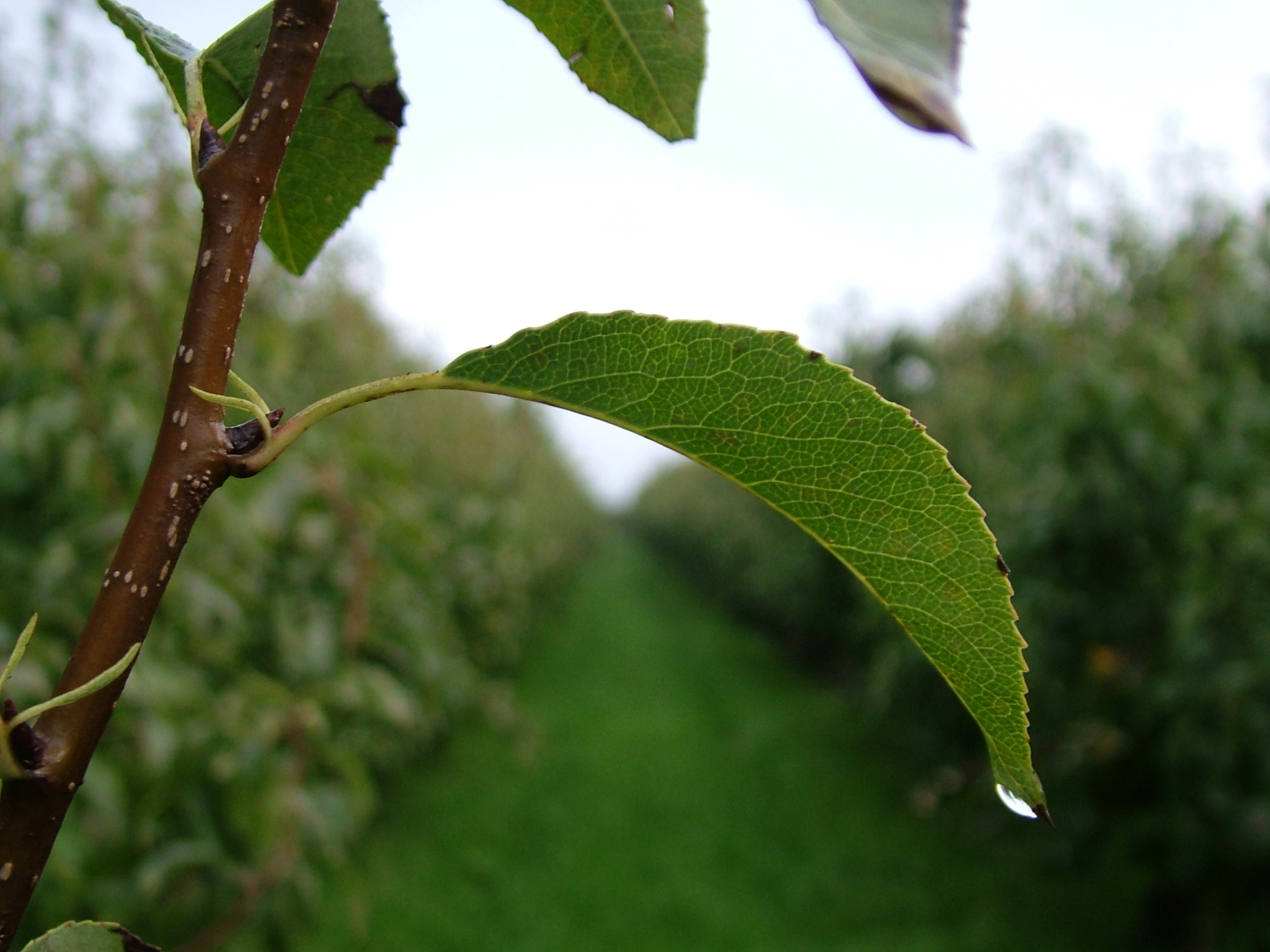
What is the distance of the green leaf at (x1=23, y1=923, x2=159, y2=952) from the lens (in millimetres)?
369

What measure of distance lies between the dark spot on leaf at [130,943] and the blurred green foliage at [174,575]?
1.59 meters

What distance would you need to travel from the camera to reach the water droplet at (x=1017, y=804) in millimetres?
405

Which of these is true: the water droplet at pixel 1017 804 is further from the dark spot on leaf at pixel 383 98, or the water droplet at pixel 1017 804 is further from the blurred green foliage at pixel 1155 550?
the blurred green foliage at pixel 1155 550

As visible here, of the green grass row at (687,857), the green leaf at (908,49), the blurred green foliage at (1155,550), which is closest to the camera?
the green leaf at (908,49)

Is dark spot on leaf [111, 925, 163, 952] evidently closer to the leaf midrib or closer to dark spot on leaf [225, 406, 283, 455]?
dark spot on leaf [225, 406, 283, 455]

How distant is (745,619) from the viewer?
54.0 ft

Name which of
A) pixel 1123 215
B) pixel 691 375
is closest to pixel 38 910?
pixel 691 375

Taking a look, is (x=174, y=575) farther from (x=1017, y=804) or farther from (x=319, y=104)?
(x=1017, y=804)

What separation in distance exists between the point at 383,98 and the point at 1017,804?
0.48 metres

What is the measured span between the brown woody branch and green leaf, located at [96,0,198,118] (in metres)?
0.10

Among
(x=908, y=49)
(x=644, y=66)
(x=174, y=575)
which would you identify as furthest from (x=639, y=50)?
(x=174, y=575)

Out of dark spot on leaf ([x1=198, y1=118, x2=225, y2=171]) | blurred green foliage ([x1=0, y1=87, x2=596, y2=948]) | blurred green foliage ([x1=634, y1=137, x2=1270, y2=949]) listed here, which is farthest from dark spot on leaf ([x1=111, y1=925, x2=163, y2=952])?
blurred green foliage ([x1=634, y1=137, x2=1270, y2=949])

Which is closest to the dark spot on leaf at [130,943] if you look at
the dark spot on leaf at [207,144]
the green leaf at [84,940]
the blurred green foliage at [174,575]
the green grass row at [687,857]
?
the green leaf at [84,940]

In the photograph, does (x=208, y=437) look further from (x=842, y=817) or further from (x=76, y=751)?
(x=842, y=817)
